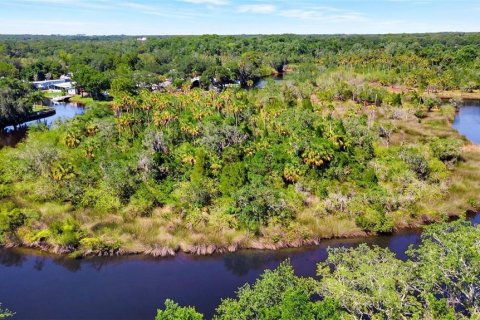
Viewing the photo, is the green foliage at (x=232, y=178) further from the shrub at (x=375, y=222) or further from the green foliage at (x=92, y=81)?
the green foliage at (x=92, y=81)

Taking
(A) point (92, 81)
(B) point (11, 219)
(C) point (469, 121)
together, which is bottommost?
(B) point (11, 219)

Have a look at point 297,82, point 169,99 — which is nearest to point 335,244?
point 169,99

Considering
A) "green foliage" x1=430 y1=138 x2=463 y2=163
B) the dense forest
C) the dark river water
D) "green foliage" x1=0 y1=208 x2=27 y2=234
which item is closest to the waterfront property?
the dark river water

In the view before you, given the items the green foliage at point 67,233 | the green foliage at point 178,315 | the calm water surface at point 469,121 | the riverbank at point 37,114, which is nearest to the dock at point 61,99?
the riverbank at point 37,114

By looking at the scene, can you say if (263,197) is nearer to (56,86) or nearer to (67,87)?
(67,87)

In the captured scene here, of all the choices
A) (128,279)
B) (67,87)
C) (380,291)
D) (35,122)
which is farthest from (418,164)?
(67,87)

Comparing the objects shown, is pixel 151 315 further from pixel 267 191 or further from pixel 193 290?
pixel 267 191
